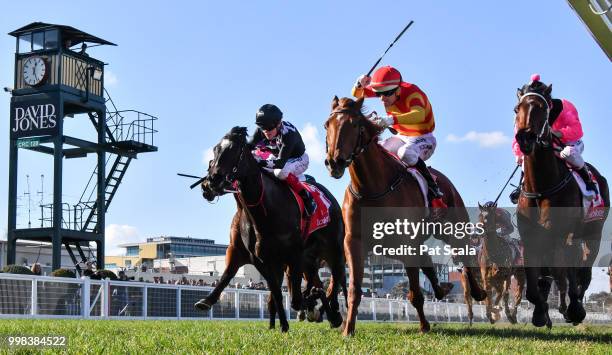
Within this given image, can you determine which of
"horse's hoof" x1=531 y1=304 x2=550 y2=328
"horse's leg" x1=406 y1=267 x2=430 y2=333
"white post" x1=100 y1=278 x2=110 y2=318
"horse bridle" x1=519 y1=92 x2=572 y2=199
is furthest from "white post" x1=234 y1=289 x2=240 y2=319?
"horse's hoof" x1=531 y1=304 x2=550 y2=328

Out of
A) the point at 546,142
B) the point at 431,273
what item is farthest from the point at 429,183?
the point at 546,142

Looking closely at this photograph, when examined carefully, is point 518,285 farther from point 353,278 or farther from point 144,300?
point 353,278

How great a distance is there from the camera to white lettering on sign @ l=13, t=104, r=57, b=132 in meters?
35.4

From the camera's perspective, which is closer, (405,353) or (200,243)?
(405,353)

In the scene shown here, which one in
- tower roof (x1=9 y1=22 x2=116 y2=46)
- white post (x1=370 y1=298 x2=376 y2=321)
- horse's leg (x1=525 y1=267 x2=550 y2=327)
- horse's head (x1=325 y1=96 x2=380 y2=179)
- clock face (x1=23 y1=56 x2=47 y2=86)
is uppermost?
tower roof (x1=9 y1=22 x2=116 y2=46)

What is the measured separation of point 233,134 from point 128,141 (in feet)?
95.6

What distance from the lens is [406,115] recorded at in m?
9.51

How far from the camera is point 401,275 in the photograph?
5312 cm

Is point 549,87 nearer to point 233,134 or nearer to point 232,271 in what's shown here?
point 233,134

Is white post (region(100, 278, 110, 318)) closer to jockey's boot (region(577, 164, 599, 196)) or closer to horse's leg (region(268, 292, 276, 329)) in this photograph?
horse's leg (region(268, 292, 276, 329))

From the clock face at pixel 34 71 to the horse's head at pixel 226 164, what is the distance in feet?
95.1

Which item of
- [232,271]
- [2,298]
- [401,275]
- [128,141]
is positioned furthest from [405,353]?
[401,275]

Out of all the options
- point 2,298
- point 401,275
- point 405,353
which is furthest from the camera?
point 401,275

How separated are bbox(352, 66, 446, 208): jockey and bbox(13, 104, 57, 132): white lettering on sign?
27886 mm
